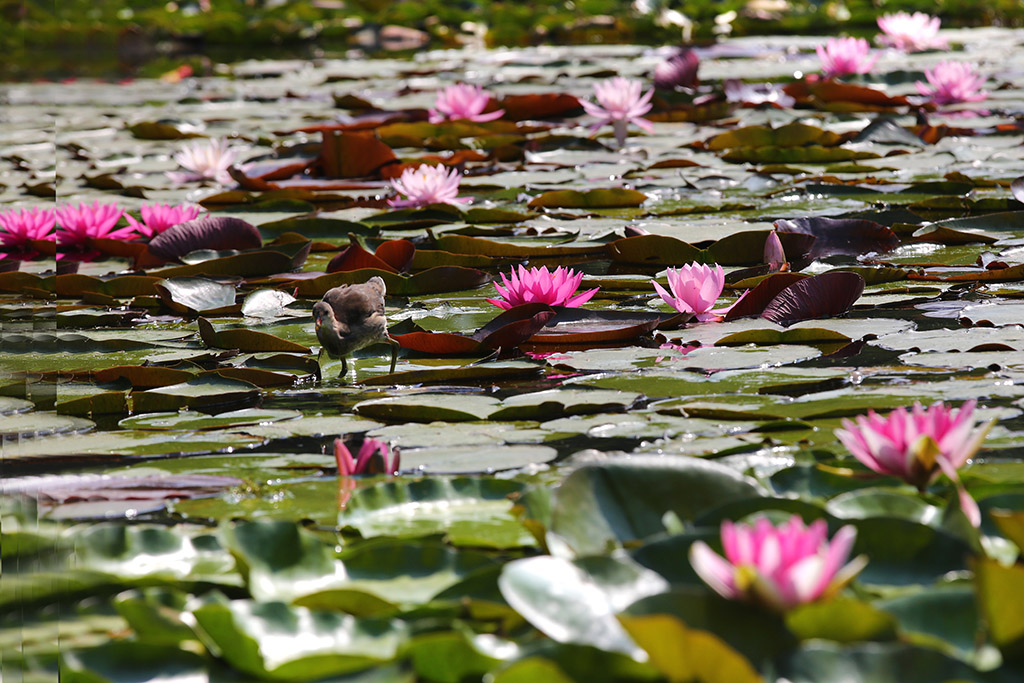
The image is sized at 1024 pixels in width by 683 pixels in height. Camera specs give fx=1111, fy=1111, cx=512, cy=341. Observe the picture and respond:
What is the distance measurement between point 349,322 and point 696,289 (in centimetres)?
62

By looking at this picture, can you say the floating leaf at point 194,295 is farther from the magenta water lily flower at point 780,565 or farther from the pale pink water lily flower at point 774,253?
the magenta water lily flower at point 780,565

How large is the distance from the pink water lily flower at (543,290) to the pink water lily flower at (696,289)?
0.14 meters

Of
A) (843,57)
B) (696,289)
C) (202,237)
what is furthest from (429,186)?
(843,57)

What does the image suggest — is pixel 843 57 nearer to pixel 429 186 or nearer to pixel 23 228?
pixel 429 186

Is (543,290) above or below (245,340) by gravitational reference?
above

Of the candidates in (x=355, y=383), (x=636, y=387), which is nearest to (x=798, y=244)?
(x=636, y=387)

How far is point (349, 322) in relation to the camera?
1.79 meters

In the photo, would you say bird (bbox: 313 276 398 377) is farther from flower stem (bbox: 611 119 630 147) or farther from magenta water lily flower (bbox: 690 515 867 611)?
flower stem (bbox: 611 119 630 147)

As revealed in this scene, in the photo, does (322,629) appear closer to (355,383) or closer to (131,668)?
(131,668)

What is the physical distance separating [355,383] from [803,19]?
822 cm

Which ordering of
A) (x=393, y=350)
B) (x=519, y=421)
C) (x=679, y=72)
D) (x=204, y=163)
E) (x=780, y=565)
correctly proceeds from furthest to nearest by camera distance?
(x=679, y=72) < (x=204, y=163) < (x=393, y=350) < (x=519, y=421) < (x=780, y=565)

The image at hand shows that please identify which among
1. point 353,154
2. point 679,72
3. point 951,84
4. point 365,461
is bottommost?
point 365,461

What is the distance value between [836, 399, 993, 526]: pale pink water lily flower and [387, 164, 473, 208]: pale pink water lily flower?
1.88 metres

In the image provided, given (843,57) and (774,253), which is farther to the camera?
(843,57)
